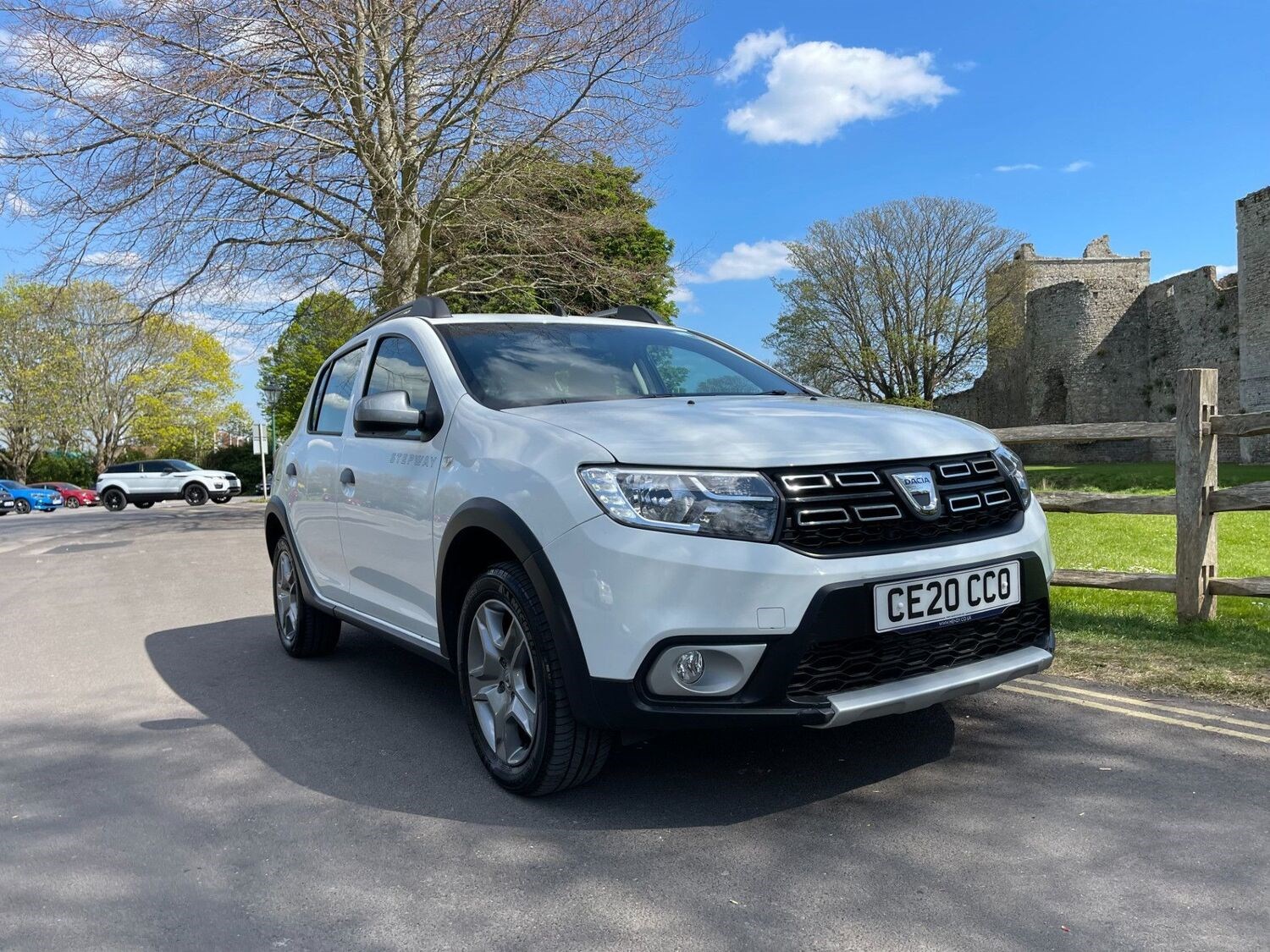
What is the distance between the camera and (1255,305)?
112 ft

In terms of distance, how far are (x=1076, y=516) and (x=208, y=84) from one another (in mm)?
15627

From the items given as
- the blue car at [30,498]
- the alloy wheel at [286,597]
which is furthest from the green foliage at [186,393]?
the alloy wheel at [286,597]

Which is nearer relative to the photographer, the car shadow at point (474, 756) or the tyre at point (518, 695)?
the tyre at point (518, 695)

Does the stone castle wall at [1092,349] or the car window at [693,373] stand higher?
the stone castle wall at [1092,349]

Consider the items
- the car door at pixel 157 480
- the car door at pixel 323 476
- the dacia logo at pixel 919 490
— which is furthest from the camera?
the car door at pixel 157 480

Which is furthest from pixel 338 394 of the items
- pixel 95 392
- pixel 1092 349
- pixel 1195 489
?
pixel 95 392

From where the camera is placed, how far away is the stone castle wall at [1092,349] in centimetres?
4453

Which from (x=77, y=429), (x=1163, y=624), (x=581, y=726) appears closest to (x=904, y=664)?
(x=581, y=726)

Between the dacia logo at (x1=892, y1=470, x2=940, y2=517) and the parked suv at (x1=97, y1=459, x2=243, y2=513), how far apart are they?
35.8 metres

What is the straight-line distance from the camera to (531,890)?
283 centimetres

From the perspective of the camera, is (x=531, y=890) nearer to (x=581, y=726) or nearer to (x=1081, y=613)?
(x=581, y=726)

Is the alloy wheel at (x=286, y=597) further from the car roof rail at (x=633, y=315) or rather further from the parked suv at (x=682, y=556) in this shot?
the car roof rail at (x=633, y=315)

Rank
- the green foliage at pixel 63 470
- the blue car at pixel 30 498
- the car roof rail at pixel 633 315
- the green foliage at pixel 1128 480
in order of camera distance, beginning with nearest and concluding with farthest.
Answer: the car roof rail at pixel 633 315 → the green foliage at pixel 1128 480 → the blue car at pixel 30 498 → the green foliage at pixel 63 470

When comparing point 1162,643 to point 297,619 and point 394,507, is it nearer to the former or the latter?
point 394,507
